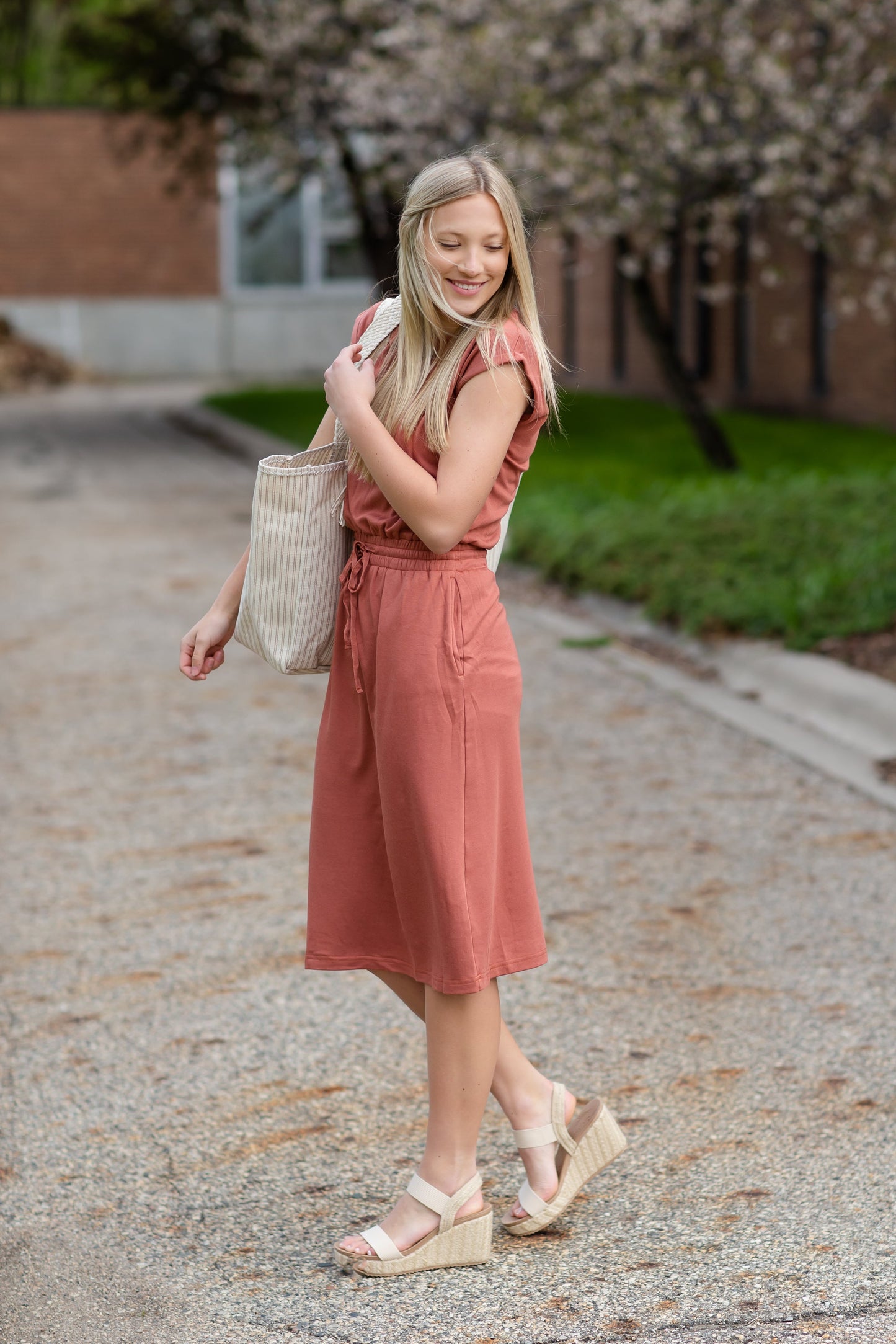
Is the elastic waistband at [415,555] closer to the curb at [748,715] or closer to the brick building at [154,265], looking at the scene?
the curb at [748,715]

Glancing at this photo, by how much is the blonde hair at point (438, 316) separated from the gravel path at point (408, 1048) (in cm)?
137

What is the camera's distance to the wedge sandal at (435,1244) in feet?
8.83

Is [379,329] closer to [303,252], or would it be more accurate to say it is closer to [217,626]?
[217,626]

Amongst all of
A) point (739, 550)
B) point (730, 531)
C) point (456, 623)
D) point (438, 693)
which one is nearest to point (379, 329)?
point (456, 623)

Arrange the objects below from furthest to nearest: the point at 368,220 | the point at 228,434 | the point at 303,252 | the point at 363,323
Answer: the point at 303,252
the point at 368,220
the point at 228,434
the point at 363,323

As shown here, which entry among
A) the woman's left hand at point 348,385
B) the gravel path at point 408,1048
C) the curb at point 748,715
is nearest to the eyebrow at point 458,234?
the woman's left hand at point 348,385

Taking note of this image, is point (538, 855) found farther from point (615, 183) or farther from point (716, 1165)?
point (615, 183)

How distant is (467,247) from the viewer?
2.57 meters

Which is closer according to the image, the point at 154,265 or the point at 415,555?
the point at 415,555

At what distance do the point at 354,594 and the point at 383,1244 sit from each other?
109cm

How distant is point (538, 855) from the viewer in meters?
4.90

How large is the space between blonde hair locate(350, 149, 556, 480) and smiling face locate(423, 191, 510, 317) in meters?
0.01

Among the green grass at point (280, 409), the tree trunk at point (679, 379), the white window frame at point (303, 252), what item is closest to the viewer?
the tree trunk at point (679, 379)

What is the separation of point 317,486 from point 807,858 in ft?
8.50
